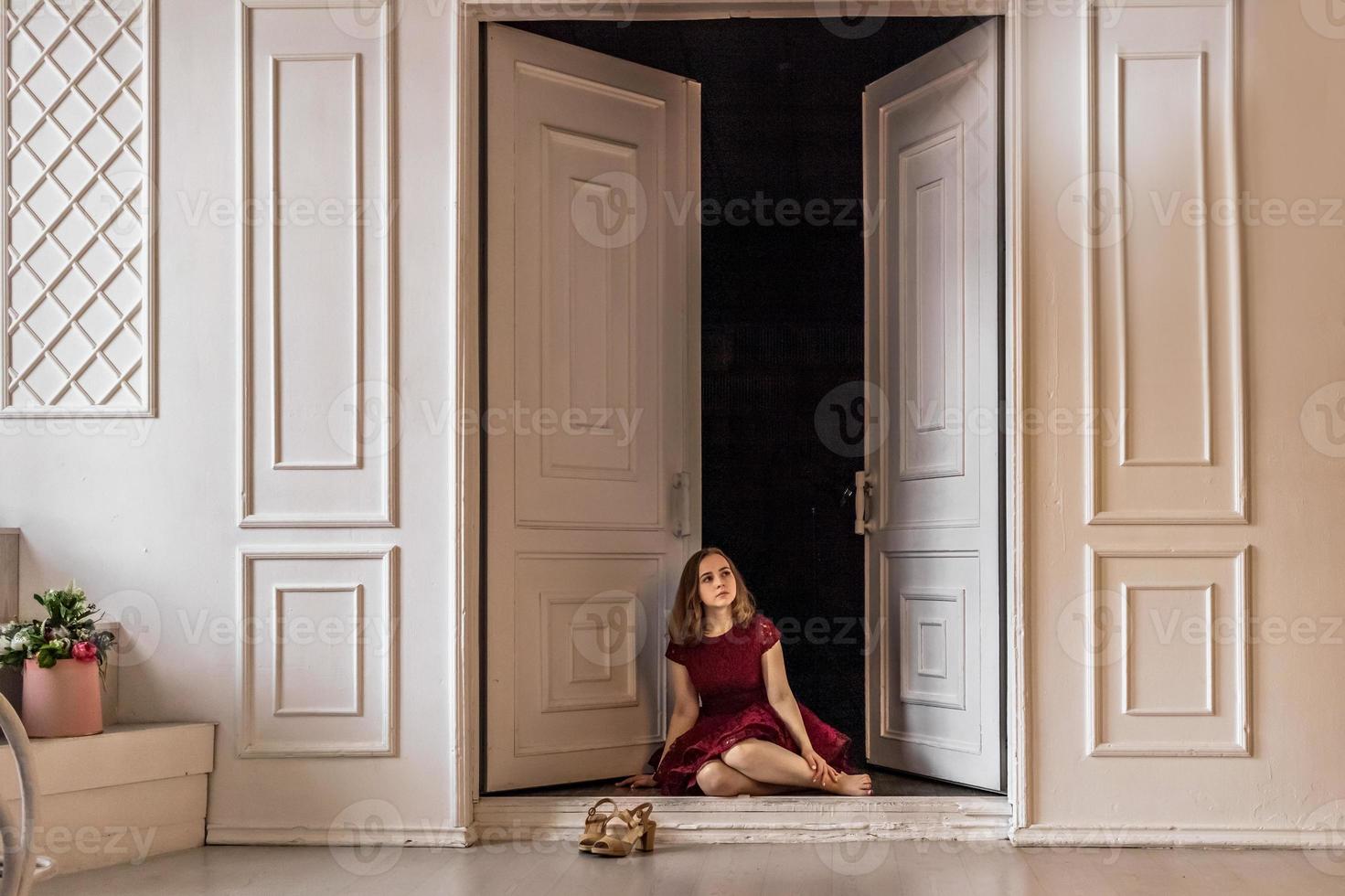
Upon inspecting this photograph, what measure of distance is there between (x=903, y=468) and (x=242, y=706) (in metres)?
2.19

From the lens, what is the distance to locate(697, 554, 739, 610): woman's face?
3904mm

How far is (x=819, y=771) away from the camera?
369cm

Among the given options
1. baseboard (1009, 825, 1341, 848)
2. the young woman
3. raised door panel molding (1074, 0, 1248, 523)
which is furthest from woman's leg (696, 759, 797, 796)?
raised door panel molding (1074, 0, 1248, 523)

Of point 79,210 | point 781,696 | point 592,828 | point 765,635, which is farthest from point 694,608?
point 79,210

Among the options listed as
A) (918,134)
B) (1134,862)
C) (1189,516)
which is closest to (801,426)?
(918,134)

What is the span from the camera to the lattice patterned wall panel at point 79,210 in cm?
365

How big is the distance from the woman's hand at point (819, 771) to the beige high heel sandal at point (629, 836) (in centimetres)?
53

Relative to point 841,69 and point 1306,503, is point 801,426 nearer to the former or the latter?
point 841,69

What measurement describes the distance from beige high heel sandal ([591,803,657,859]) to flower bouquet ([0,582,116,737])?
138 cm

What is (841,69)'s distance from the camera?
186 inches

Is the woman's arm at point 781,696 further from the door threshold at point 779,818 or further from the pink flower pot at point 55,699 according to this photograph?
the pink flower pot at point 55,699

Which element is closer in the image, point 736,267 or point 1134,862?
point 1134,862

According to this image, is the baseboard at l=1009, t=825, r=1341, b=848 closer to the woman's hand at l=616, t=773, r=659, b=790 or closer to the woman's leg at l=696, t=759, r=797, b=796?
the woman's leg at l=696, t=759, r=797, b=796

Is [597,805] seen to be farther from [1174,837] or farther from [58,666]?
[1174,837]
